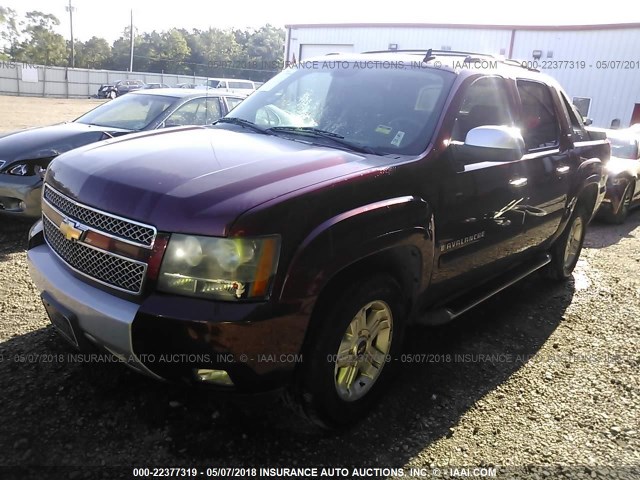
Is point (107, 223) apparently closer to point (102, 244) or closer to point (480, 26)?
point (102, 244)

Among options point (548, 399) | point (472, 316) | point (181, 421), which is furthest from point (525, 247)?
point (181, 421)

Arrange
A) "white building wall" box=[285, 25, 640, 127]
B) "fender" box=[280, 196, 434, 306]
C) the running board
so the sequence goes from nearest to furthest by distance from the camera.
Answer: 1. "fender" box=[280, 196, 434, 306]
2. the running board
3. "white building wall" box=[285, 25, 640, 127]

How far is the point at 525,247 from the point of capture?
4.10m

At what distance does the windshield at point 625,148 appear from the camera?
9078 millimetres

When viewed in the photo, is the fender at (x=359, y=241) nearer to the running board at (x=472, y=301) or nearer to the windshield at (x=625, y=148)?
the running board at (x=472, y=301)

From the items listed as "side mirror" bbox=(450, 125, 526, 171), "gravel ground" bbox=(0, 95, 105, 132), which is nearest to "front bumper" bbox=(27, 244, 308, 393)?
"side mirror" bbox=(450, 125, 526, 171)

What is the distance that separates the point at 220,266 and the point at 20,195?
13.6ft

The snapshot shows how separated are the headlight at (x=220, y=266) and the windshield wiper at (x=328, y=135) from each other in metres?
1.03

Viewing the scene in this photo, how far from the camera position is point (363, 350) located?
2.78 meters

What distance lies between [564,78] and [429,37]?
219 inches

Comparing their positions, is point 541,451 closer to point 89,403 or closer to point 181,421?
point 181,421

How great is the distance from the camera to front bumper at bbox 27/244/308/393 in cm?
210

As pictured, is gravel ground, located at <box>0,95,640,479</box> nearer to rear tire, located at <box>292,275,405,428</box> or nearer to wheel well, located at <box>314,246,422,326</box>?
rear tire, located at <box>292,275,405,428</box>

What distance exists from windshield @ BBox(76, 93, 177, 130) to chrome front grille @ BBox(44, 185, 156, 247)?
3.88 meters
